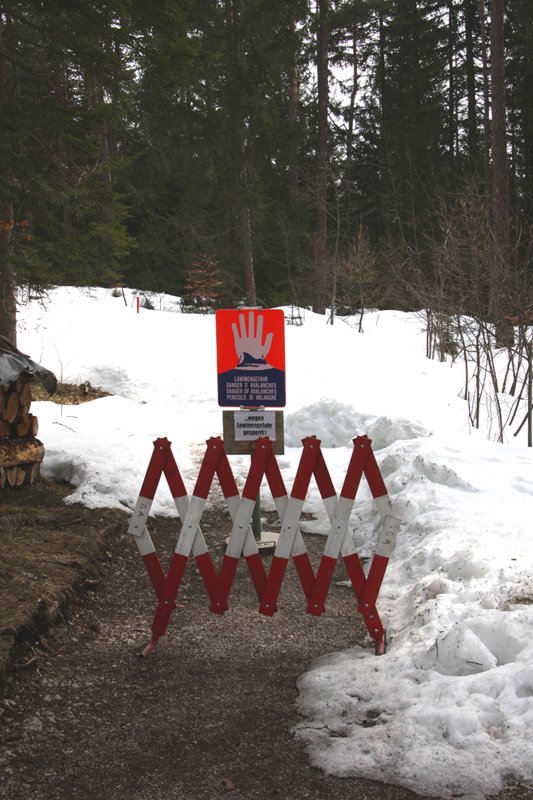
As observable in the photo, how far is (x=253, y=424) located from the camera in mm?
5195

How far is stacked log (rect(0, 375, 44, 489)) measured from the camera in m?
6.66

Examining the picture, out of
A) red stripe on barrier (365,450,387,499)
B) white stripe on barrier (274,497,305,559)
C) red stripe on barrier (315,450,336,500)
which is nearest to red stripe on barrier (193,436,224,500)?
white stripe on barrier (274,497,305,559)

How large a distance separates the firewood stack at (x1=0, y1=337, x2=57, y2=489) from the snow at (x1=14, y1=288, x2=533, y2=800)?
530mm

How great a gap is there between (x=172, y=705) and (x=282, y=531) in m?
1.13

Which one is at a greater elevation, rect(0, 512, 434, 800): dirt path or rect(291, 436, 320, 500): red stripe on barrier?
rect(291, 436, 320, 500): red stripe on barrier

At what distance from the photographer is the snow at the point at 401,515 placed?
3.13 meters

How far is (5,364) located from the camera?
672 centimetres

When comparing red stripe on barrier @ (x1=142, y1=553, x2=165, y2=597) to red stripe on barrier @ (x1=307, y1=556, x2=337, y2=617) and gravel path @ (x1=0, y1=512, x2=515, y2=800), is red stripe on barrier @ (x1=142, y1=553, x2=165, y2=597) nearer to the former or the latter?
gravel path @ (x1=0, y1=512, x2=515, y2=800)

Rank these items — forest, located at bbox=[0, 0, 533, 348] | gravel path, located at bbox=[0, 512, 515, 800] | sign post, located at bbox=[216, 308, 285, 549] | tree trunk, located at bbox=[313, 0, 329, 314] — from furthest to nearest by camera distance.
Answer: tree trunk, located at bbox=[313, 0, 329, 314], forest, located at bbox=[0, 0, 533, 348], sign post, located at bbox=[216, 308, 285, 549], gravel path, located at bbox=[0, 512, 515, 800]

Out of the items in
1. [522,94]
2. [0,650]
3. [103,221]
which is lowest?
[0,650]

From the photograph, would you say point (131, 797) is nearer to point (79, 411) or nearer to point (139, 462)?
point (139, 462)

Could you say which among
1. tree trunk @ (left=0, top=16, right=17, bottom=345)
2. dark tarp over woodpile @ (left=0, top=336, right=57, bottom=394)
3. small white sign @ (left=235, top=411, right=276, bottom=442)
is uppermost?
tree trunk @ (left=0, top=16, right=17, bottom=345)

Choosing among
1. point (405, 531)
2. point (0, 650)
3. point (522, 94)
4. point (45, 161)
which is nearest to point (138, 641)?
point (0, 650)

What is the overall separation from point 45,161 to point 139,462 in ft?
11.1
